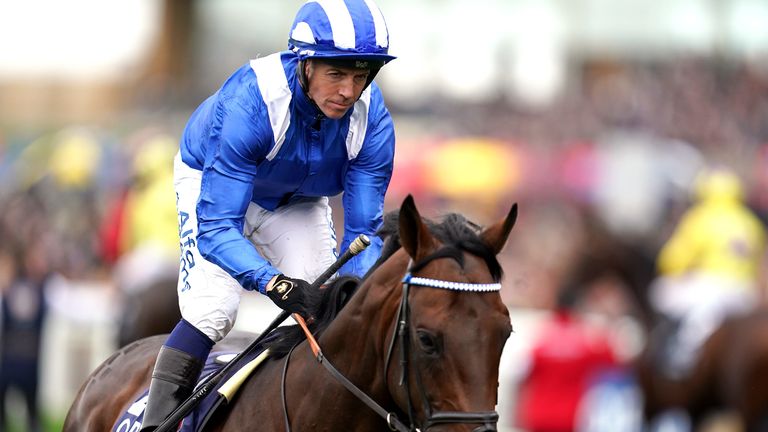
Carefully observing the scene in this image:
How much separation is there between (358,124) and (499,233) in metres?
0.99

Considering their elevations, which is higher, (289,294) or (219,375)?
(289,294)

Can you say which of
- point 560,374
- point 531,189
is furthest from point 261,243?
point 531,189

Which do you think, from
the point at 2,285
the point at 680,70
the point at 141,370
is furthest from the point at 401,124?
the point at 141,370

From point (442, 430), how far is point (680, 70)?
1683 cm

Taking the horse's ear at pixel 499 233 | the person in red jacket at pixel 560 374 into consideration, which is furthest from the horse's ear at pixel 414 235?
the person in red jacket at pixel 560 374

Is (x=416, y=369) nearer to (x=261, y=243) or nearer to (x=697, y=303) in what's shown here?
(x=261, y=243)

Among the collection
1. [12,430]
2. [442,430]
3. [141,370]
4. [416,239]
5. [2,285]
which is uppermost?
[416,239]

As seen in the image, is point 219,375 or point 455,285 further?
point 219,375

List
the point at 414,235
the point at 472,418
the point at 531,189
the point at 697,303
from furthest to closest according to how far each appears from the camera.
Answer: the point at 531,189 → the point at 697,303 → the point at 414,235 → the point at 472,418

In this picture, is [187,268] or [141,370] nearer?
[187,268]

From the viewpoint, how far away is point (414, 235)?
4.05m

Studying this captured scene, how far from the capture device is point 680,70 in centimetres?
1995

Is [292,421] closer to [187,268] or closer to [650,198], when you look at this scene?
[187,268]

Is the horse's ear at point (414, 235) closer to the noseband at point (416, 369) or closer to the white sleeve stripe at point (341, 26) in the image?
the noseband at point (416, 369)
